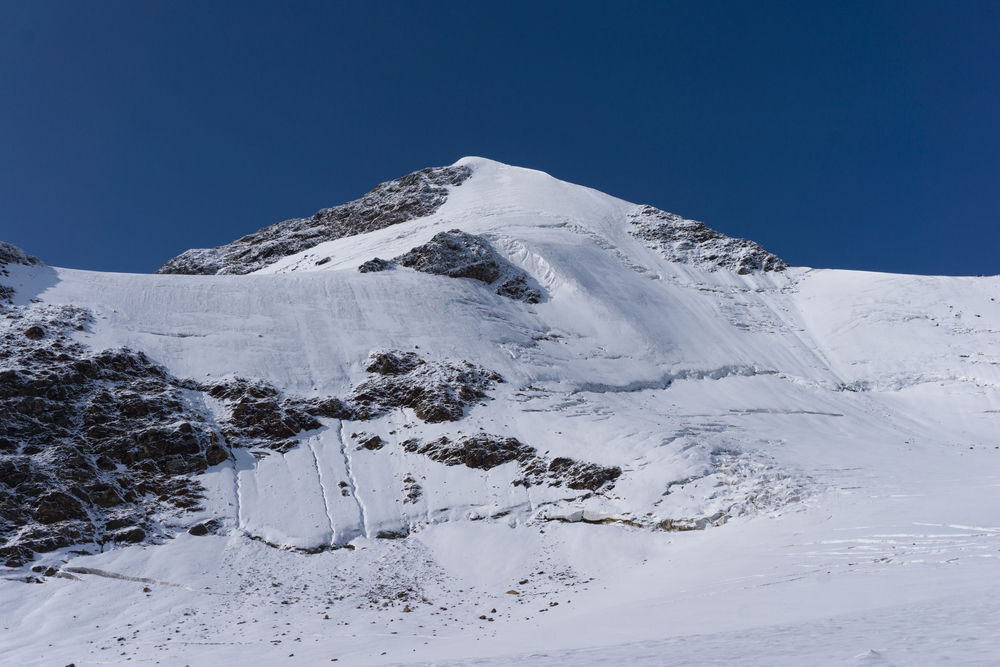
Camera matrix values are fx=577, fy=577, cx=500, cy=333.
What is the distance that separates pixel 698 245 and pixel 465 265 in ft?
78.6

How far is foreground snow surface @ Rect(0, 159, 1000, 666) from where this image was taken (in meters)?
10.4

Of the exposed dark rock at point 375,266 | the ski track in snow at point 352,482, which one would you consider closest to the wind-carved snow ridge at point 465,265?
the exposed dark rock at point 375,266

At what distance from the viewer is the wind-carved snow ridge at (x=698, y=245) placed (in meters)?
49.7

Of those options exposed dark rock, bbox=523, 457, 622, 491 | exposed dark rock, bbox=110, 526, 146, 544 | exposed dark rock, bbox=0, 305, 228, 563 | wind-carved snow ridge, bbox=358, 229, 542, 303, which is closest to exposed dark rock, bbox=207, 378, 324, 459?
exposed dark rock, bbox=0, 305, 228, 563

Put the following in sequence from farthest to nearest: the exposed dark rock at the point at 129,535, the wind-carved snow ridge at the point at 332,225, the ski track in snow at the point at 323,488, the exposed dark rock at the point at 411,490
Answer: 1. the wind-carved snow ridge at the point at 332,225
2. the exposed dark rock at the point at 411,490
3. the ski track in snow at the point at 323,488
4. the exposed dark rock at the point at 129,535

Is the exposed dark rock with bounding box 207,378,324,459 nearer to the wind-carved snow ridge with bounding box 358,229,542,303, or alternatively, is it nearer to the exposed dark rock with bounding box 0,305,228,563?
the exposed dark rock with bounding box 0,305,228,563

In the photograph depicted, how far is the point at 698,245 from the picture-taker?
52312 millimetres

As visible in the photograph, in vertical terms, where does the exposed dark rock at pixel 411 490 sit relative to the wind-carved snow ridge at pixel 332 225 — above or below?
below

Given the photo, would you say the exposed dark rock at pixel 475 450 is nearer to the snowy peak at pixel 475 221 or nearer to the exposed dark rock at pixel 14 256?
the exposed dark rock at pixel 14 256

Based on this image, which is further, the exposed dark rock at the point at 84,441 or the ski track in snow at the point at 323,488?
the ski track in snow at the point at 323,488

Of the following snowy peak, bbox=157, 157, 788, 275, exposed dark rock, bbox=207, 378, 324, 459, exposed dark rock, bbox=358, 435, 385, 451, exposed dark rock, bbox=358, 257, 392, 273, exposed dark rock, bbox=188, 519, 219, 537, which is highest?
snowy peak, bbox=157, 157, 788, 275

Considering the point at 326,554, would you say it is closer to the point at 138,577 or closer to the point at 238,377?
the point at 138,577

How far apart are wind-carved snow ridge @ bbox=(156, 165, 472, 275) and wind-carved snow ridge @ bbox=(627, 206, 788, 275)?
22529 mm

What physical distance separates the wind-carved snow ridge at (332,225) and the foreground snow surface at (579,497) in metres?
26.6
